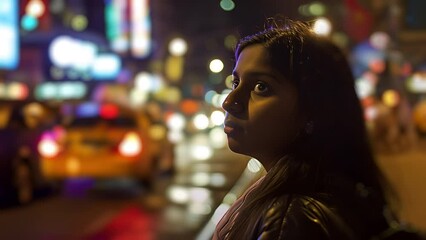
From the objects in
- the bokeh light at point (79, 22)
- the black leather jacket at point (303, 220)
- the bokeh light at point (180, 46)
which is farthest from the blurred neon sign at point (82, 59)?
the black leather jacket at point (303, 220)

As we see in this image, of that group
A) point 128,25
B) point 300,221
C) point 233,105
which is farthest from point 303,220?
point 128,25

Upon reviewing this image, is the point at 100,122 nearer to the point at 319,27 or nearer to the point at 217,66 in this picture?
the point at 217,66

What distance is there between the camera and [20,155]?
1130 centimetres

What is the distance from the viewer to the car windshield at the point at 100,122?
40.4 feet

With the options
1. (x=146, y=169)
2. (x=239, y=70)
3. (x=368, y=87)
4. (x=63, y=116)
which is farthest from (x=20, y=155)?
(x=368, y=87)

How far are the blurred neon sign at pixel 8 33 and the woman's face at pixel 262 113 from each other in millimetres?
16014

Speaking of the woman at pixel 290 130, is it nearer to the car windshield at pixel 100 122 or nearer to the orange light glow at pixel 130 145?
the orange light glow at pixel 130 145

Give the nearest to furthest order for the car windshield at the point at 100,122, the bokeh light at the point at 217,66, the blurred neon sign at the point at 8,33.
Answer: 1. the bokeh light at the point at 217,66
2. the car windshield at the point at 100,122
3. the blurred neon sign at the point at 8,33

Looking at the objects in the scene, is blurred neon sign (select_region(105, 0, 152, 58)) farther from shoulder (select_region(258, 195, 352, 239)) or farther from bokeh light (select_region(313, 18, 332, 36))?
shoulder (select_region(258, 195, 352, 239))

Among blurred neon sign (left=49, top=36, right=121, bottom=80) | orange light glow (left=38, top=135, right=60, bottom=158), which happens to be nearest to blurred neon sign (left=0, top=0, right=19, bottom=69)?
orange light glow (left=38, top=135, right=60, bottom=158)

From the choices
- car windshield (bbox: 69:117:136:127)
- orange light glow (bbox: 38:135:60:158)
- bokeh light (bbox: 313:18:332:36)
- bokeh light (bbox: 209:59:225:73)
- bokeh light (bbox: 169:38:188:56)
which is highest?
bokeh light (bbox: 169:38:188:56)

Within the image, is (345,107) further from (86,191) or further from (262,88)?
(86,191)

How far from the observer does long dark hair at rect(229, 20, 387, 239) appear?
164 cm

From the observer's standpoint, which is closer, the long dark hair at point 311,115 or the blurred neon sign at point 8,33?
the long dark hair at point 311,115
